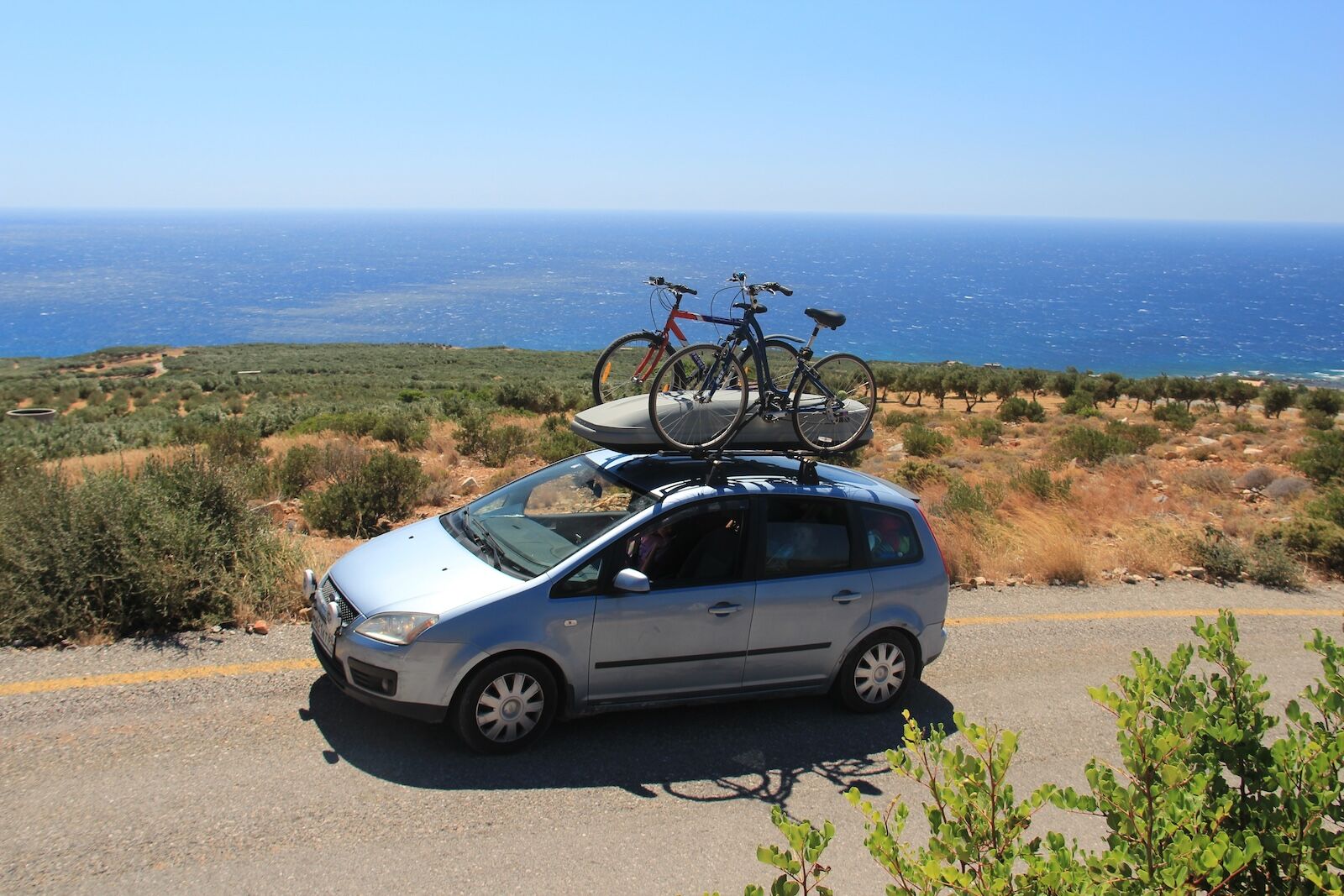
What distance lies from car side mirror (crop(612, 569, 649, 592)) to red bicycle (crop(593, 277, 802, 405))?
6.21 ft

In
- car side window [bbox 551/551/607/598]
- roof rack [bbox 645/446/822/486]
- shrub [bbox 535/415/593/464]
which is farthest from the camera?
shrub [bbox 535/415/593/464]

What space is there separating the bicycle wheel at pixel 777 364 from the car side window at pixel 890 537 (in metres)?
1.06

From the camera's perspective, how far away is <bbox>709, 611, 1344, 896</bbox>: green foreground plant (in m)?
2.08

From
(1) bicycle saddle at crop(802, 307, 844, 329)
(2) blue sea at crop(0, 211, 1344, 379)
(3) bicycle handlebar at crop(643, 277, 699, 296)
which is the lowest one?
(2) blue sea at crop(0, 211, 1344, 379)

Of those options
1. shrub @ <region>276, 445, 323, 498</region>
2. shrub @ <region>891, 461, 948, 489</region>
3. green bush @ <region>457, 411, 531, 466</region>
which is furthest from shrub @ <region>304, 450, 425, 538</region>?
shrub @ <region>891, 461, 948, 489</region>

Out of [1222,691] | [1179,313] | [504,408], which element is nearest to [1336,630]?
[1222,691]

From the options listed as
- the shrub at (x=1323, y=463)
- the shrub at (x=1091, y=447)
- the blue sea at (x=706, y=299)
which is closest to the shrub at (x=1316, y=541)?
the shrub at (x=1323, y=463)

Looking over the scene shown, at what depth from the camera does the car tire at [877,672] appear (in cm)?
602

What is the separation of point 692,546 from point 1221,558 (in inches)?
305

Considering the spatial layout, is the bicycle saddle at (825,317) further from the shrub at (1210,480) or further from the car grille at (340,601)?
the shrub at (1210,480)

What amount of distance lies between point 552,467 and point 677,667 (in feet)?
5.97

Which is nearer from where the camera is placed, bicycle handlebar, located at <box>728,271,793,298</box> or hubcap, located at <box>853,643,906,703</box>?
hubcap, located at <box>853,643,906,703</box>

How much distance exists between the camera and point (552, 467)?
6.52 m

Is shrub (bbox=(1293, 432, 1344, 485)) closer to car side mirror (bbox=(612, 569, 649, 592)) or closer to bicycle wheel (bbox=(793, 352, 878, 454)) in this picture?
bicycle wheel (bbox=(793, 352, 878, 454))
